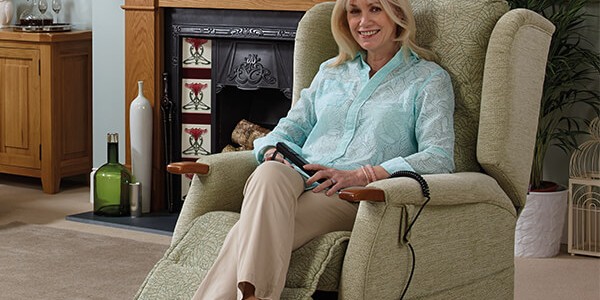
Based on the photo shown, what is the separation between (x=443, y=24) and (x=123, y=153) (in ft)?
8.70

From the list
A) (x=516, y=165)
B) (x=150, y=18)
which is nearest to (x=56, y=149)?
(x=150, y=18)

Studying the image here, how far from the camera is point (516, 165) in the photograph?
10.4 ft

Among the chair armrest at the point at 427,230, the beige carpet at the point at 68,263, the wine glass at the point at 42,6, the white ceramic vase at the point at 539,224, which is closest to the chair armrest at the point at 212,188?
the chair armrest at the point at 427,230

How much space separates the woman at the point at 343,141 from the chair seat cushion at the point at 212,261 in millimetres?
62

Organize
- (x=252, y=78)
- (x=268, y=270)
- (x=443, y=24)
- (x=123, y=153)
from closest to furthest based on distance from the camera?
1. (x=268, y=270)
2. (x=443, y=24)
3. (x=252, y=78)
4. (x=123, y=153)

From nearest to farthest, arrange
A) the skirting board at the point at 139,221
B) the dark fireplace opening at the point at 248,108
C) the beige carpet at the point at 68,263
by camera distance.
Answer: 1. the beige carpet at the point at 68,263
2. the skirting board at the point at 139,221
3. the dark fireplace opening at the point at 248,108

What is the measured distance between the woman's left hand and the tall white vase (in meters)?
2.24

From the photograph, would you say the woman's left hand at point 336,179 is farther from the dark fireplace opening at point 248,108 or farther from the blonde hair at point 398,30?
the dark fireplace opening at point 248,108

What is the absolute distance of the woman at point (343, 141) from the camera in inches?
112

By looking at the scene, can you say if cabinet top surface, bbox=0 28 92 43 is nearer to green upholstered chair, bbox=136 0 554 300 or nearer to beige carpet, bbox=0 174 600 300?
beige carpet, bbox=0 174 600 300

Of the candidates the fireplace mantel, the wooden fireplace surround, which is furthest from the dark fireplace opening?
the fireplace mantel

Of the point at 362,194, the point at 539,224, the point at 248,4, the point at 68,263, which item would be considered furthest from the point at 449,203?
the point at 248,4

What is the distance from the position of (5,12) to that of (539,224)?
314 cm

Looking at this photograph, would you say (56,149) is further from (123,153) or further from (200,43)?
(200,43)
